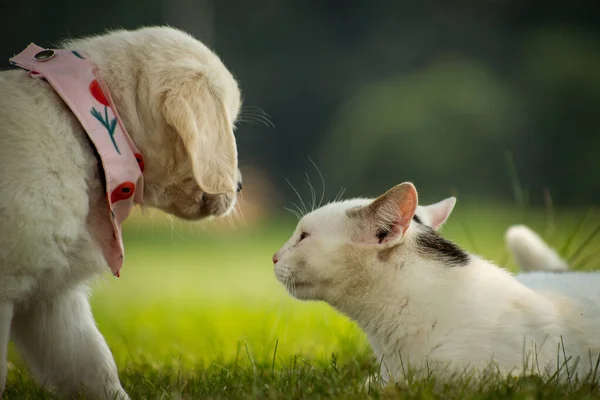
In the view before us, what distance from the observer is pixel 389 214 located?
3.13 m

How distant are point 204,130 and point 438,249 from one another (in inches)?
39.4

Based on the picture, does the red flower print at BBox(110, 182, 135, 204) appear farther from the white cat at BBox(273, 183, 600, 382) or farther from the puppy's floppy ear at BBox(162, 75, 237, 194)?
the white cat at BBox(273, 183, 600, 382)

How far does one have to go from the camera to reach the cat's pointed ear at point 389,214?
3.05m

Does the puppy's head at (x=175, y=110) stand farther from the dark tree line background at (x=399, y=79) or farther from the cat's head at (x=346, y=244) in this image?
the dark tree line background at (x=399, y=79)

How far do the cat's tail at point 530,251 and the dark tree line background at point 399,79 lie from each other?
11737mm

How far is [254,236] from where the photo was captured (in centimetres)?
1644

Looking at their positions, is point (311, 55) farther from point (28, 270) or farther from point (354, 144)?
point (28, 270)

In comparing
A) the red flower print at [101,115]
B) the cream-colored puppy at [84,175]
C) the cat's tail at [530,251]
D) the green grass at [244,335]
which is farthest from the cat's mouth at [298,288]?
the cat's tail at [530,251]

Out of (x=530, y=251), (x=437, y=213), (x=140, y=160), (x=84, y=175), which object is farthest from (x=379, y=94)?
(x=84, y=175)

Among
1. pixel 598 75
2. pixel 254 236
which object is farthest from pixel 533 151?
pixel 254 236

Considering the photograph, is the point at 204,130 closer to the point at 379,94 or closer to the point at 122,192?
the point at 122,192

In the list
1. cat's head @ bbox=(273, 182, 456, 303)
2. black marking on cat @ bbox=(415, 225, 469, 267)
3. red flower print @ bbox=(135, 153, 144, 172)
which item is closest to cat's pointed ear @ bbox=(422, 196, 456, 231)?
cat's head @ bbox=(273, 182, 456, 303)

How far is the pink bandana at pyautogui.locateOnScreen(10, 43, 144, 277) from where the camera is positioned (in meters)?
3.11

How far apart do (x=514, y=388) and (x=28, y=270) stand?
1677 mm
